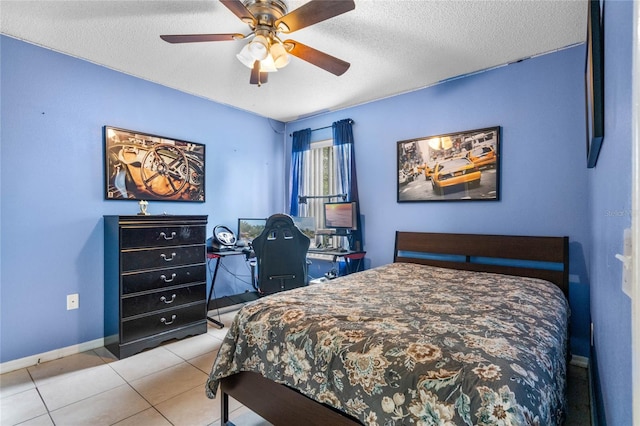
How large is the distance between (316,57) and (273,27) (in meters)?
0.35

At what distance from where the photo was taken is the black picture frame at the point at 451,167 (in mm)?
2963

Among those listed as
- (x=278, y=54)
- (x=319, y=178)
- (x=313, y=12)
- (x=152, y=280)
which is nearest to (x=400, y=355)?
(x=313, y=12)

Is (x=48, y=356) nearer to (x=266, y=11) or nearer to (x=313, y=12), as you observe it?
(x=266, y=11)

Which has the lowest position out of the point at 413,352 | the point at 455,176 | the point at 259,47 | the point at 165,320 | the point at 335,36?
the point at 165,320

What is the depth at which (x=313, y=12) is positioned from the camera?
1771 mm

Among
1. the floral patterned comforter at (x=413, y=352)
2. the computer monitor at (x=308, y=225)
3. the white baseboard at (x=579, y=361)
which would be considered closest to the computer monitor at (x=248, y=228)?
the computer monitor at (x=308, y=225)

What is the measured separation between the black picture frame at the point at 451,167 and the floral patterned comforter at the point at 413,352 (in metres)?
1.22

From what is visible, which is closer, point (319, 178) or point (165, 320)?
point (165, 320)

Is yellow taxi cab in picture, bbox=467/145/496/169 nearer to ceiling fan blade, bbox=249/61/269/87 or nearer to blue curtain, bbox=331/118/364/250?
blue curtain, bbox=331/118/364/250

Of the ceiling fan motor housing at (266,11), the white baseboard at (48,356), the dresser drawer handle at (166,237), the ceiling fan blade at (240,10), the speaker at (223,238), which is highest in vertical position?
the ceiling fan motor housing at (266,11)

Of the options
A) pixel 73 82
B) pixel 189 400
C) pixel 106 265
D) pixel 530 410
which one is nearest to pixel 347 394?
pixel 530 410

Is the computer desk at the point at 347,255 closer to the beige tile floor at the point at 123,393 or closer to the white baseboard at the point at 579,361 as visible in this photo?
the beige tile floor at the point at 123,393

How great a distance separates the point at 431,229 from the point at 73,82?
11.8 feet

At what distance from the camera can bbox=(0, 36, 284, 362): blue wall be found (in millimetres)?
2453
